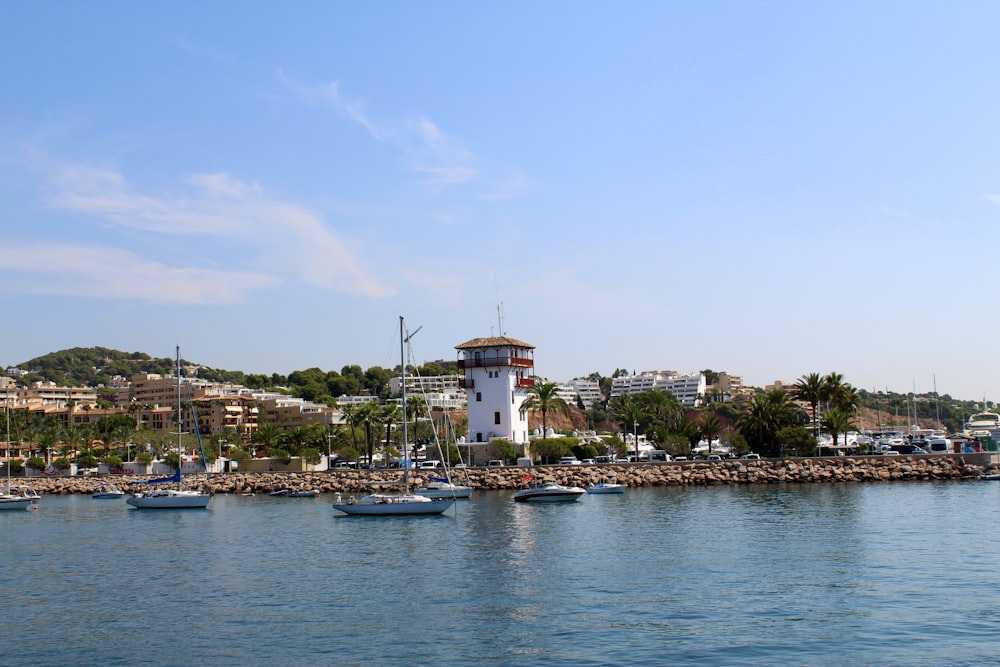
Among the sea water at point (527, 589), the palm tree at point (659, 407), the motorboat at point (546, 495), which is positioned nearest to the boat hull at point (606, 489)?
the motorboat at point (546, 495)

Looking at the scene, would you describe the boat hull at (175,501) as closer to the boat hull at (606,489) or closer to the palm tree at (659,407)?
the boat hull at (606,489)

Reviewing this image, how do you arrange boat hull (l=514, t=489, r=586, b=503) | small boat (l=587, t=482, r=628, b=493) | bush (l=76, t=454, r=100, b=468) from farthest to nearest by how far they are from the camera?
bush (l=76, t=454, r=100, b=468) < small boat (l=587, t=482, r=628, b=493) < boat hull (l=514, t=489, r=586, b=503)

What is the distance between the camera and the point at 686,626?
27.2 metres

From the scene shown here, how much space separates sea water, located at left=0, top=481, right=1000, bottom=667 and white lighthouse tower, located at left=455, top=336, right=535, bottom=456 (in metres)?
35.2

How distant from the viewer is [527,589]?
33281 millimetres

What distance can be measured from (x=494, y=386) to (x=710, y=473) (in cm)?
2402

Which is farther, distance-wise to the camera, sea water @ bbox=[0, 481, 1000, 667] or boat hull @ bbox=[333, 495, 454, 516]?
boat hull @ bbox=[333, 495, 454, 516]

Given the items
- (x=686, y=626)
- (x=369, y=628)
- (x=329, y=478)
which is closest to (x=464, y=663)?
(x=369, y=628)

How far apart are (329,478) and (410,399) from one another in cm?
1645

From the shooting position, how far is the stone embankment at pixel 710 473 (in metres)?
80.0

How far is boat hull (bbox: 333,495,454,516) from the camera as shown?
6016 centimetres

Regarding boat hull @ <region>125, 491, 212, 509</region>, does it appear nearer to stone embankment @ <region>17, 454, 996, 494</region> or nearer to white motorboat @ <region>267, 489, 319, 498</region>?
white motorboat @ <region>267, 489, 319, 498</region>

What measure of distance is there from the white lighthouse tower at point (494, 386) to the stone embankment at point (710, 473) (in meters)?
9.61

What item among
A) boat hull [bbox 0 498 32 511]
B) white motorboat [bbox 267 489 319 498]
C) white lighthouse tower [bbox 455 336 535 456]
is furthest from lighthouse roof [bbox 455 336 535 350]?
boat hull [bbox 0 498 32 511]
